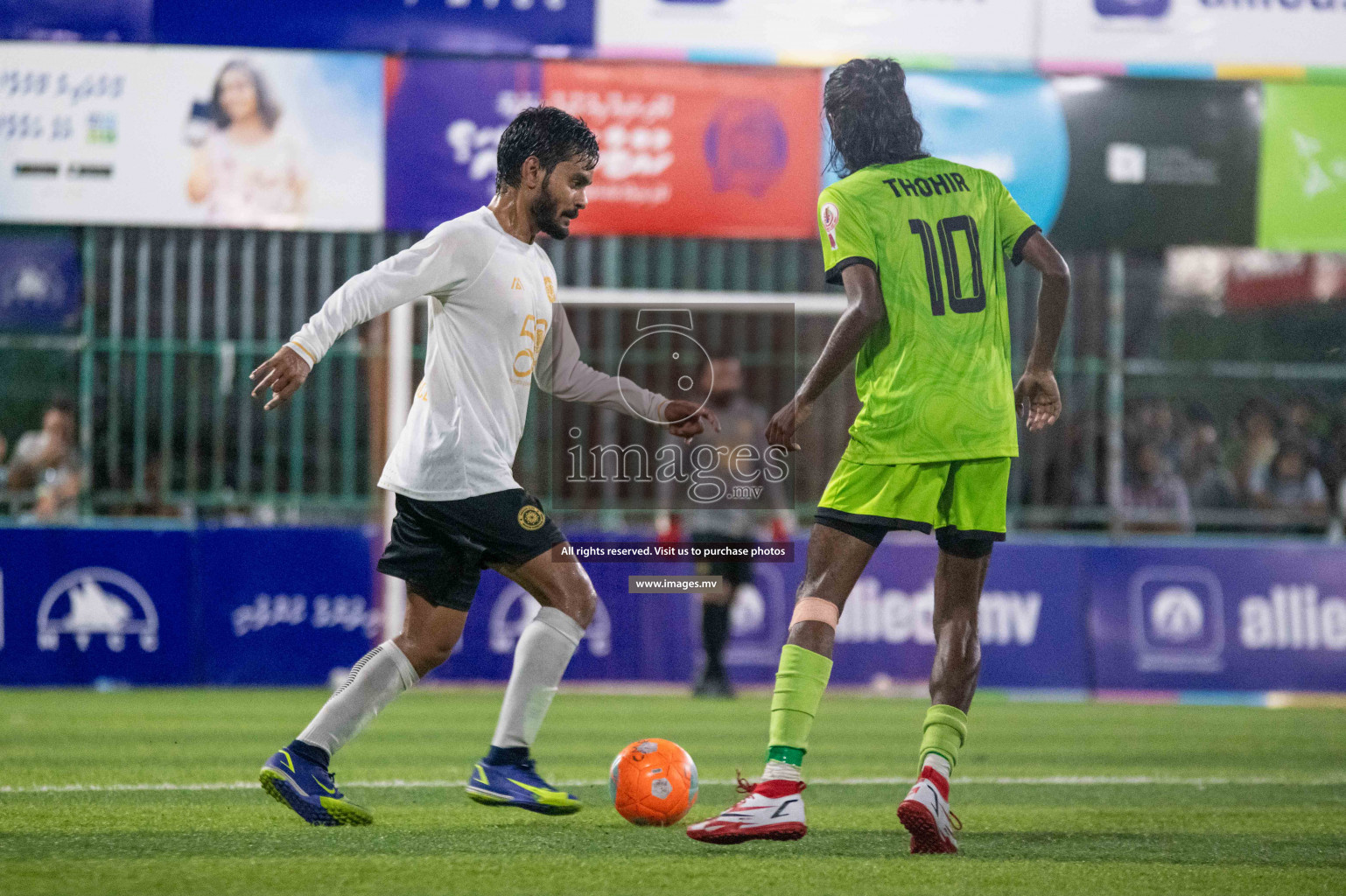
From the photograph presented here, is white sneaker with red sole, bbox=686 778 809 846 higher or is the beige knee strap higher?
the beige knee strap

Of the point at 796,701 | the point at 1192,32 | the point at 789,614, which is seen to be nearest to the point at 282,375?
the point at 796,701

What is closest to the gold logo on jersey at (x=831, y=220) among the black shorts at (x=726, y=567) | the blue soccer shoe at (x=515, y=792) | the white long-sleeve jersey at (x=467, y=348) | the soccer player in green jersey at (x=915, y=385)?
the soccer player in green jersey at (x=915, y=385)

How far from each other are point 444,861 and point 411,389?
8783 millimetres

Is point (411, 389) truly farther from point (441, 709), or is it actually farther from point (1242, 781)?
point (1242, 781)

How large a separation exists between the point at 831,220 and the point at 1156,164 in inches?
331

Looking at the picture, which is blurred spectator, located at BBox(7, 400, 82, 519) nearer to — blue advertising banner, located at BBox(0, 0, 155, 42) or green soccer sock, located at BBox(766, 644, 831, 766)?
blue advertising banner, located at BBox(0, 0, 155, 42)

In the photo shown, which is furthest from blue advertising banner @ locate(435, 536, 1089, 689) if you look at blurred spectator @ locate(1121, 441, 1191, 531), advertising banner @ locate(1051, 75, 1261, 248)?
advertising banner @ locate(1051, 75, 1261, 248)

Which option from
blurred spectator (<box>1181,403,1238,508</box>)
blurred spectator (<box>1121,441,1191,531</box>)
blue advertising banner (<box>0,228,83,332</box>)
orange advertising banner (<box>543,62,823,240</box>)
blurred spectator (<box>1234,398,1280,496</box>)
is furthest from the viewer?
blurred spectator (<box>1234,398,1280,496</box>)

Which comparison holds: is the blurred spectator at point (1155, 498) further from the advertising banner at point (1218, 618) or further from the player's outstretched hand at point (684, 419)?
the player's outstretched hand at point (684, 419)

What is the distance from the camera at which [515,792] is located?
5.19m

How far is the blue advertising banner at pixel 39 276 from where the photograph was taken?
40.0ft

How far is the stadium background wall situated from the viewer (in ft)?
37.6
